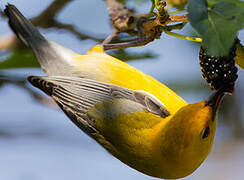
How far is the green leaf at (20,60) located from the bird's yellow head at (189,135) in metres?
1.66

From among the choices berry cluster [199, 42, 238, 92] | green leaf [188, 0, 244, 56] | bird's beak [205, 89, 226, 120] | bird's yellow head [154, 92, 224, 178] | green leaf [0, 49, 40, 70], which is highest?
green leaf [188, 0, 244, 56]

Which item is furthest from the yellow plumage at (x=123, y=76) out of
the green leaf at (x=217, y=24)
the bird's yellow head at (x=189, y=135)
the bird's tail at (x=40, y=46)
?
the green leaf at (x=217, y=24)

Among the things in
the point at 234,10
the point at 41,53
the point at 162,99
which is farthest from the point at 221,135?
the point at 234,10

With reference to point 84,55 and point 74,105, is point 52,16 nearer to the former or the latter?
point 84,55

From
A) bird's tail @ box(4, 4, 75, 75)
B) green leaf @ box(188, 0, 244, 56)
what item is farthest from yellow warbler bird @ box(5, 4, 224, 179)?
green leaf @ box(188, 0, 244, 56)

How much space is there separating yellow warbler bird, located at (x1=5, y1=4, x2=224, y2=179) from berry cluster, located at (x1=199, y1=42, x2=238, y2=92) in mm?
395

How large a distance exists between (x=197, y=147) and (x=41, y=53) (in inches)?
79.5

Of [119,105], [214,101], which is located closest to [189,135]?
[214,101]

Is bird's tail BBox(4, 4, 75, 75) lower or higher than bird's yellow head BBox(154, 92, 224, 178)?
higher

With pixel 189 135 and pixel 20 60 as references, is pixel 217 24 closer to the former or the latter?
pixel 189 135

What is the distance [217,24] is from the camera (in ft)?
7.04

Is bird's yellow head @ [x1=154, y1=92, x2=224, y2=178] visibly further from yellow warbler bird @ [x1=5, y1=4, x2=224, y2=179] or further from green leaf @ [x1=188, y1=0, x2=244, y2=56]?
green leaf @ [x1=188, y1=0, x2=244, y2=56]

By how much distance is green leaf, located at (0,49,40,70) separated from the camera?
385cm

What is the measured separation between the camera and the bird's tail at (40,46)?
13.7 ft
